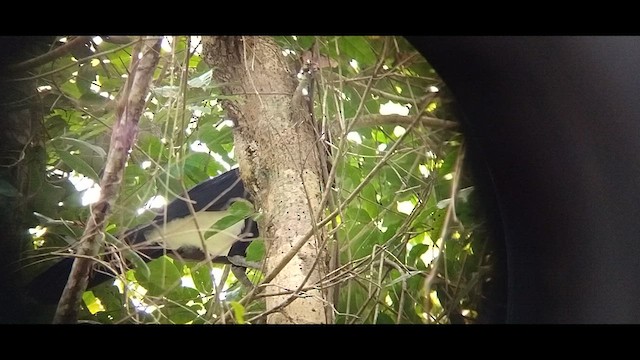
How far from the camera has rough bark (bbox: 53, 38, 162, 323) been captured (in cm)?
60

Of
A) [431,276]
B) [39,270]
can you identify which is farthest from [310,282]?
[39,270]

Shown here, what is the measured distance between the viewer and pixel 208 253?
0.71 metres

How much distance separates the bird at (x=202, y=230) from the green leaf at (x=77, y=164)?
0.07m

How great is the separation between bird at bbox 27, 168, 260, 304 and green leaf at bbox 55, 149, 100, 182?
0.23ft

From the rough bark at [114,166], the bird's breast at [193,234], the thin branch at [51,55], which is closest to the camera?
the thin branch at [51,55]

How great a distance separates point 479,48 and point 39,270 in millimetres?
425

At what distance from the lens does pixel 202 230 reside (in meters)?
0.71

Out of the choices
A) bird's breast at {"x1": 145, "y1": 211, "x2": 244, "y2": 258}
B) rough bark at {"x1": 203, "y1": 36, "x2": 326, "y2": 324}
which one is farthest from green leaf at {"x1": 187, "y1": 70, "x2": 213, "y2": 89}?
bird's breast at {"x1": 145, "y1": 211, "x2": 244, "y2": 258}

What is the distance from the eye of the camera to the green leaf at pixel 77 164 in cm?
64

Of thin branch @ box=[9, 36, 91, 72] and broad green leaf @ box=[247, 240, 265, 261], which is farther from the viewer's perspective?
broad green leaf @ box=[247, 240, 265, 261]

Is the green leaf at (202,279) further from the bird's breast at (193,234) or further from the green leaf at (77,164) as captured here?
the green leaf at (77,164)

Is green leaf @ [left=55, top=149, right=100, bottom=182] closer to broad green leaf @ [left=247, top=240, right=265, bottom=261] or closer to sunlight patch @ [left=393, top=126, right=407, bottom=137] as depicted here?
broad green leaf @ [left=247, top=240, right=265, bottom=261]

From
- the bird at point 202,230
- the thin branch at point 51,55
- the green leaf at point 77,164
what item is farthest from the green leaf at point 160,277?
the thin branch at point 51,55
